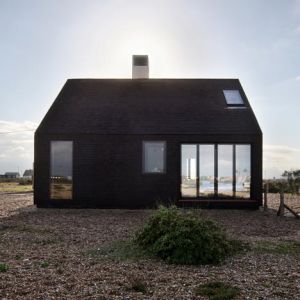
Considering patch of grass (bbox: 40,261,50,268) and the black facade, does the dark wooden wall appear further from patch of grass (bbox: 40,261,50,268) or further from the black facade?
patch of grass (bbox: 40,261,50,268)

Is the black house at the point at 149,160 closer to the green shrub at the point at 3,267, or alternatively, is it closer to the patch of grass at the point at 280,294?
the green shrub at the point at 3,267

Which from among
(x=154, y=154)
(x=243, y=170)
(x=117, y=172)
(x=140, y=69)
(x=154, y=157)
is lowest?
(x=117, y=172)

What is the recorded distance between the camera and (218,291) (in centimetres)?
618

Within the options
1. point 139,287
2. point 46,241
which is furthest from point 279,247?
point 46,241

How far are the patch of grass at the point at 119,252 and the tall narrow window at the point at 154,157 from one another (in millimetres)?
8684

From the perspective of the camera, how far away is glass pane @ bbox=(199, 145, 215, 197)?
17953 millimetres

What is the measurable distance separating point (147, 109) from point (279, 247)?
10.8 m

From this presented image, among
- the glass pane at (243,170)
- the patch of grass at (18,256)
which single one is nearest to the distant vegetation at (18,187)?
the glass pane at (243,170)

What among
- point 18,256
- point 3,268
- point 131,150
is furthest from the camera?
point 131,150

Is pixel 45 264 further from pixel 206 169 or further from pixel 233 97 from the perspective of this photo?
pixel 233 97

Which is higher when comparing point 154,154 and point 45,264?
point 154,154

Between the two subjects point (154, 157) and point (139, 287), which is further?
point (154, 157)

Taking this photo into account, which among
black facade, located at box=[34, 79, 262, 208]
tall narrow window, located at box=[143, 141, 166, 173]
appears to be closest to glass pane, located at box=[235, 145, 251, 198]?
black facade, located at box=[34, 79, 262, 208]

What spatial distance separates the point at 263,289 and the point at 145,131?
12.3 m
